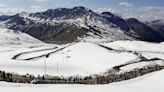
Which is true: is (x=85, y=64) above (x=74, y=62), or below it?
below

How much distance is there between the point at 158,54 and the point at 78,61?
4594 cm

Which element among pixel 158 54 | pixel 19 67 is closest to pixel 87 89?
pixel 19 67

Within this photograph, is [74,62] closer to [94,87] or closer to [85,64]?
[85,64]

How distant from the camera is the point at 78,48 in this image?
157 meters

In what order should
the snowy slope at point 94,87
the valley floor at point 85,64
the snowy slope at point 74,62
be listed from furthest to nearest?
the snowy slope at point 74,62
the valley floor at point 85,64
the snowy slope at point 94,87

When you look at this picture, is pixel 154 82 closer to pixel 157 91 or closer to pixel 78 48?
pixel 157 91

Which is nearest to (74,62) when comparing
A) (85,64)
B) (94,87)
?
(85,64)

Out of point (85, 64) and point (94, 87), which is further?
point (85, 64)

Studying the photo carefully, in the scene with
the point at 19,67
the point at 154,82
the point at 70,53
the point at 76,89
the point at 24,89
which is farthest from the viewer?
the point at 70,53

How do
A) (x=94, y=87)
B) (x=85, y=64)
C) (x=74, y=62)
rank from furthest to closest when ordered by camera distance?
1. (x=74, y=62)
2. (x=85, y=64)
3. (x=94, y=87)

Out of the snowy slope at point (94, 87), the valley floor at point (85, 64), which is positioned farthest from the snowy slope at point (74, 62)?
the snowy slope at point (94, 87)

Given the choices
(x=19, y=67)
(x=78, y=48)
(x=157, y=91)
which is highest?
(x=78, y=48)

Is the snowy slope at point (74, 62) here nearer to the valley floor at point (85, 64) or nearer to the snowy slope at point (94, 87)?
the valley floor at point (85, 64)

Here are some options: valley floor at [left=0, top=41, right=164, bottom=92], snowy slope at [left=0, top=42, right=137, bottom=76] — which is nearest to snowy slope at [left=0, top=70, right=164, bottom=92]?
valley floor at [left=0, top=41, right=164, bottom=92]
